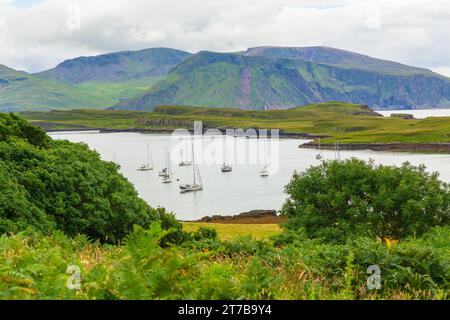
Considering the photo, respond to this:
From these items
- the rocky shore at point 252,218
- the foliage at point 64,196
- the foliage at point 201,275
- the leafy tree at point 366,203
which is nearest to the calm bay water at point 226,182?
the rocky shore at point 252,218

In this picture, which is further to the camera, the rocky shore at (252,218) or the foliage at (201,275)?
the rocky shore at (252,218)

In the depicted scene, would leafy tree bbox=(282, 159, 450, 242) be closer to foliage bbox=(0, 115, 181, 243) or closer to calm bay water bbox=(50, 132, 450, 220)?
foliage bbox=(0, 115, 181, 243)

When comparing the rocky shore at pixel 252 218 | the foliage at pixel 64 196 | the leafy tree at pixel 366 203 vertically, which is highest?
the foliage at pixel 64 196

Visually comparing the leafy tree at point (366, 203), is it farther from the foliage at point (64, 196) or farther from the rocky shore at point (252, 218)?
the rocky shore at point (252, 218)

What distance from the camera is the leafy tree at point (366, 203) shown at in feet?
150

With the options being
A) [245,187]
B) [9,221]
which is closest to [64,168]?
[9,221]

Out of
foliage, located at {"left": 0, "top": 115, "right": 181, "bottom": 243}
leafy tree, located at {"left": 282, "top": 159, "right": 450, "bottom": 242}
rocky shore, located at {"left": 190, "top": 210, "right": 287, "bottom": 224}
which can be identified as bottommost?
rocky shore, located at {"left": 190, "top": 210, "right": 287, "bottom": 224}

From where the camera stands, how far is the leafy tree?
45.7m

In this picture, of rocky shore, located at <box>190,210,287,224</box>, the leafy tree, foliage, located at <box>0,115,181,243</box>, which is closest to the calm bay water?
rocky shore, located at <box>190,210,287,224</box>

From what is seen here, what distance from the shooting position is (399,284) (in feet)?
34.6

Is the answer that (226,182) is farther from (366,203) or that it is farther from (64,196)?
(64,196)

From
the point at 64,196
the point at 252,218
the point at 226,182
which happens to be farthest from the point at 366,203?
the point at 226,182

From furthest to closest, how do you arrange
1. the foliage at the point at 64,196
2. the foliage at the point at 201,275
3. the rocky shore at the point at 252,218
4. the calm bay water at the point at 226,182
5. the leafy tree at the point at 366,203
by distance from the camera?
the calm bay water at the point at 226,182 → the rocky shore at the point at 252,218 → the leafy tree at the point at 366,203 → the foliage at the point at 64,196 → the foliage at the point at 201,275
